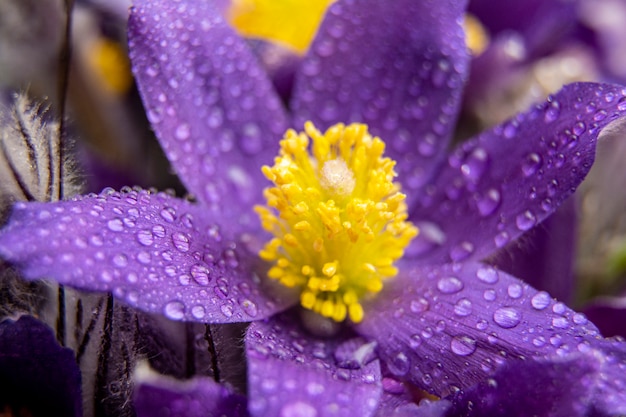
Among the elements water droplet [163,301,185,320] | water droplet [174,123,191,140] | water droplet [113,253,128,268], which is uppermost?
water droplet [174,123,191,140]

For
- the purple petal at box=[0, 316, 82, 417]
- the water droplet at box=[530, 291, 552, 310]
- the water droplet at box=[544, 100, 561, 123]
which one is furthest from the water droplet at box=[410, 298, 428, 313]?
the purple petal at box=[0, 316, 82, 417]

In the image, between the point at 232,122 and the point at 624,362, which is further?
the point at 232,122

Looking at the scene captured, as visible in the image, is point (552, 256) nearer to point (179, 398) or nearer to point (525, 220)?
point (525, 220)

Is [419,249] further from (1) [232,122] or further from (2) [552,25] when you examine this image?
(2) [552,25]

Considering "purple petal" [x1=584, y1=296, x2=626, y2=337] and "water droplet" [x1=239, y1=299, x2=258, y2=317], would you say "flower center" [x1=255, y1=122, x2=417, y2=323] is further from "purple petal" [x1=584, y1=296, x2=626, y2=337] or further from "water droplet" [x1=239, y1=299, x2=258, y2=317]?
"purple petal" [x1=584, y1=296, x2=626, y2=337]

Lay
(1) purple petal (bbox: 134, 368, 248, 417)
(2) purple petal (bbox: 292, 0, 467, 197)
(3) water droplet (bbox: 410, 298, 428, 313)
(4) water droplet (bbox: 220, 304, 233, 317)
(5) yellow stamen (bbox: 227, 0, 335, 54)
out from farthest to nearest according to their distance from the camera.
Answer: (5) yellow stamen (bbox: 227, 0, 335, 54) → (2) purple petal (bbox: 292, 0, 467, 197) → (3) water droplet (bbox: 410, 298, 428, 313) → (4) water droplet (bbox: 220, 304, 233, 317) → (1) purple petal (bbox: 134, 368, 248, 417)

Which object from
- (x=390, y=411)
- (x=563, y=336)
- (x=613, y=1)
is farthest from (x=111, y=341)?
(x=613, y=1)

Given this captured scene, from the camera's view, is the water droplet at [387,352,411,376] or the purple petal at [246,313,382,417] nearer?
the purple petal at [246,313,382,417]

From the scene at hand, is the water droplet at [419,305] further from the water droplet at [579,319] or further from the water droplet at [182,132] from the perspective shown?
the water droplet at [182,132]
